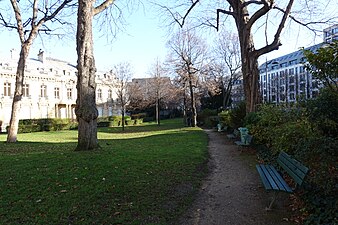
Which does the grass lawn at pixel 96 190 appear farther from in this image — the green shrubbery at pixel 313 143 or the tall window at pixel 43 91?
the tall window at pixel 43 91

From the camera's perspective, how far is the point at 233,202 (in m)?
4.98

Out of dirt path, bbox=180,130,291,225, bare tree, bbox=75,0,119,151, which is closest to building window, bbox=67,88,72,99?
bare tree, bbox=75,0,119,151

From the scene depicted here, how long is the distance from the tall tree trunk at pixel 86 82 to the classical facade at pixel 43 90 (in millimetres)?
31696

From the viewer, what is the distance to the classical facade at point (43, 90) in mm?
43716

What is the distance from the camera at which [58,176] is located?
6.25m

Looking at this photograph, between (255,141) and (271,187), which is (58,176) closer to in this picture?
(271,187)

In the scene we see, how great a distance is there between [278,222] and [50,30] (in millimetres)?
18766

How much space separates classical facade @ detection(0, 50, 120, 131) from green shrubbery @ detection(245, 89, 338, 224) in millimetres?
34355

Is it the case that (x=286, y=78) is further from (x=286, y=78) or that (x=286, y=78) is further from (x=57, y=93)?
(x=57, y=93)

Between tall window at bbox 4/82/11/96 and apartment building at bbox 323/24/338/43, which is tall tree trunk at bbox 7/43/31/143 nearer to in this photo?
apartment building at bbox 323/24/338/43

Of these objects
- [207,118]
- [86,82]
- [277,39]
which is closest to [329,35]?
[277,39]

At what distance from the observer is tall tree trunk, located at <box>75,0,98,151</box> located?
32.5ft

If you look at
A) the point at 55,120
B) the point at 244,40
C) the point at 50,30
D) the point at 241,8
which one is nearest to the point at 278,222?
the point at 244,40

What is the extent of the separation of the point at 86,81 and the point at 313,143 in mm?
7585
